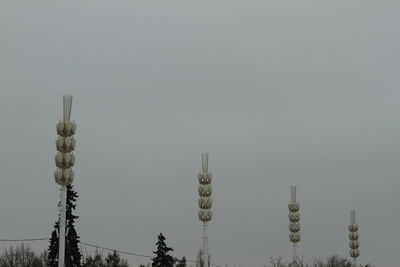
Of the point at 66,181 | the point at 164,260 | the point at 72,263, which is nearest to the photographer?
the point at 66,181

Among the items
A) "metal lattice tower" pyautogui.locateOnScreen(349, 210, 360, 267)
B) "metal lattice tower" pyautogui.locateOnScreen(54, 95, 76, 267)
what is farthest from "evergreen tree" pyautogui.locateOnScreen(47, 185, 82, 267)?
"metal lattice tower" pyautogui.locateOnScreen(349, 210, 360, 267)

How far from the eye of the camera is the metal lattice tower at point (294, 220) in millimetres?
43625

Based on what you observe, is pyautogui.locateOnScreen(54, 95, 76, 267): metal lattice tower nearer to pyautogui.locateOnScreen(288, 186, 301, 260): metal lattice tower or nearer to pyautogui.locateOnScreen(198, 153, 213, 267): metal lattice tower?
pyautogui.locateOnScreen(198, 153, 213, 267): metal lattice tower

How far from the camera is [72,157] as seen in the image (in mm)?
28609

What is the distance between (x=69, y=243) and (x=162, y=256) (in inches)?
264

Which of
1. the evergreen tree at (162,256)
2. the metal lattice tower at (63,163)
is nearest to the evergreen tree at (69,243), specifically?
the evergreen tree at (162,256)

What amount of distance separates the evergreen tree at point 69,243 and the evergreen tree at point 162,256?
18.5 feet

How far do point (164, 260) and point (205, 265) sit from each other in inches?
420

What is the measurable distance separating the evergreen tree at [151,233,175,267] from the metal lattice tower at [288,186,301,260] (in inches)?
309

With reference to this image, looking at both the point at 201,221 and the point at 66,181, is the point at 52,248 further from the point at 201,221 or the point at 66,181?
the point at 66,181

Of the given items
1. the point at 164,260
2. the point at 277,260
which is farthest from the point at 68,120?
the point at 277,260

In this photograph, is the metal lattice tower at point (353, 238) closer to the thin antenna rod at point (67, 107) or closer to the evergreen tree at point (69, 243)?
the evergreen tree at point (69, 243)

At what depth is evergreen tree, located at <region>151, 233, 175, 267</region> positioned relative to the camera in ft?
148

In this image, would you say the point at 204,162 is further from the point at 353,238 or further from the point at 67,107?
the point at 353,238
